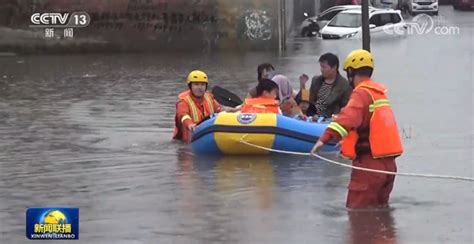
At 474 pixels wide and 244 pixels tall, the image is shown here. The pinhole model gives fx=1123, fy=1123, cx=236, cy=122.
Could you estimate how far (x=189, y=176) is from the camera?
13.0 m

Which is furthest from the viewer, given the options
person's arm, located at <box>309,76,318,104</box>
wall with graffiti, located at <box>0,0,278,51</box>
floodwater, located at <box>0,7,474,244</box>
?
wall with graffiti, located at <box>0,0,278,51</box>

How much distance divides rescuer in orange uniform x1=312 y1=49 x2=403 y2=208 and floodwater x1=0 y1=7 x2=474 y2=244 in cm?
28

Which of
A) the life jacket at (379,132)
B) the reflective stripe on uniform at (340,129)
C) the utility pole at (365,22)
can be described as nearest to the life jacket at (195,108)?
the life jacket at (379,132)

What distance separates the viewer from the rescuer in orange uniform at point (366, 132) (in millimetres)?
9867

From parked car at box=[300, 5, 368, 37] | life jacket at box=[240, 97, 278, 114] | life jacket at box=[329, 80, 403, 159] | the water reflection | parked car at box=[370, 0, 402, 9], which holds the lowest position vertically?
parked car at box=[370, 0, 402, 9]

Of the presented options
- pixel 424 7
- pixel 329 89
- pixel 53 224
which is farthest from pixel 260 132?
pixel 424 7

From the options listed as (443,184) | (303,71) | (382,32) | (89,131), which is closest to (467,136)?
(443,184)

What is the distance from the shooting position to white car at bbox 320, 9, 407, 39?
4228cm

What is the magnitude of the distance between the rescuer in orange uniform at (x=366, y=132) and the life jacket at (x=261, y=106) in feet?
13.6

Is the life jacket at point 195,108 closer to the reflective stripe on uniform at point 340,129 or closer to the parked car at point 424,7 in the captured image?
the reflective stripe on uniform at point 340,129

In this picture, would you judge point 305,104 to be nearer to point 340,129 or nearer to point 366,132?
point 366,132

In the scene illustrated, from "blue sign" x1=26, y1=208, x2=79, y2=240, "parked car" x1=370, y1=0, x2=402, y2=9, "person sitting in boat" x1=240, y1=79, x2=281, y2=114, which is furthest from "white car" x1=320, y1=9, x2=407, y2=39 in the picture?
"blue sign" x1=26, y1=208, x2=79, y2=240

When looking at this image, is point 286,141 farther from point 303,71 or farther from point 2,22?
point 2,22

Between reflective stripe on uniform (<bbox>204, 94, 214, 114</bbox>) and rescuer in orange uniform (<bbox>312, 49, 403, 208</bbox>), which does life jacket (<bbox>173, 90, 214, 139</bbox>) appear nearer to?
reflective stripe on uniform (<bbox>204, 94, 214, 114</bbox>)
